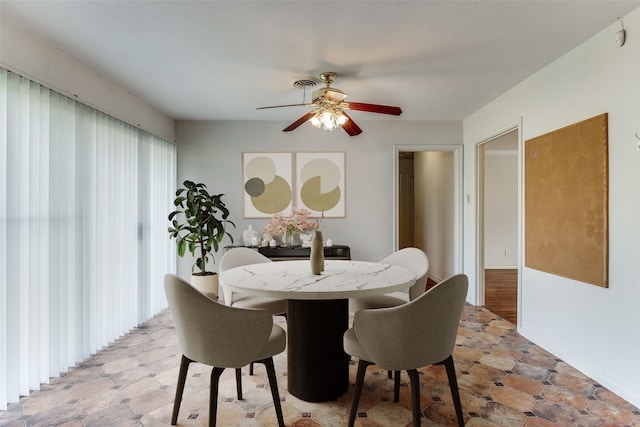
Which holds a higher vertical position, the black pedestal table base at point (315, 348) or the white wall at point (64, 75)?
the white wall at point (64, 75)

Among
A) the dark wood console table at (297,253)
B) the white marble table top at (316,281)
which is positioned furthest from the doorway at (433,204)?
the white marble table top at (316,281)

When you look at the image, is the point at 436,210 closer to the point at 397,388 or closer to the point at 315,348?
the point at 397,388

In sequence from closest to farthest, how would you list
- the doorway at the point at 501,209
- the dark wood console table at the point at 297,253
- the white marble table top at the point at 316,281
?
the white marble table top at the point at 316,281 < the dark wood console table at the point at 297,253 < the doorway at the point at 501,209

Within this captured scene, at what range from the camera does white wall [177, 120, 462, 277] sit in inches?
186

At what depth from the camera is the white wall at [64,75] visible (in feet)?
7.13

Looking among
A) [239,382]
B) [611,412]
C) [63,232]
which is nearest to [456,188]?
[611,412]

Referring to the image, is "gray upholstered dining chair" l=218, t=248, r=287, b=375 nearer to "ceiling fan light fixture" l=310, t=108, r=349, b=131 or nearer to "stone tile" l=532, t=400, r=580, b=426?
"ceiling fan light fixture" l=310, t=108, r=349, b=131

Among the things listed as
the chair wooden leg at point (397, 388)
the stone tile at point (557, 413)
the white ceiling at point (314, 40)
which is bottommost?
the stone tile at point (557, 413)

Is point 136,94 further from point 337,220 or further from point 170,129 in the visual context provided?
point 337,220

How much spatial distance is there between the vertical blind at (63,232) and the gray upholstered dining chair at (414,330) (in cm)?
212

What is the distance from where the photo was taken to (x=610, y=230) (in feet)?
7.72

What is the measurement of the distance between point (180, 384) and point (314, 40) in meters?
2.28

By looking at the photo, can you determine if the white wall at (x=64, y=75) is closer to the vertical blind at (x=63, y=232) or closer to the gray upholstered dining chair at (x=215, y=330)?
the vertical blind at (x=63, y=232)

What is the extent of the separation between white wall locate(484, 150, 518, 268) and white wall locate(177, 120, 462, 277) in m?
2.74
